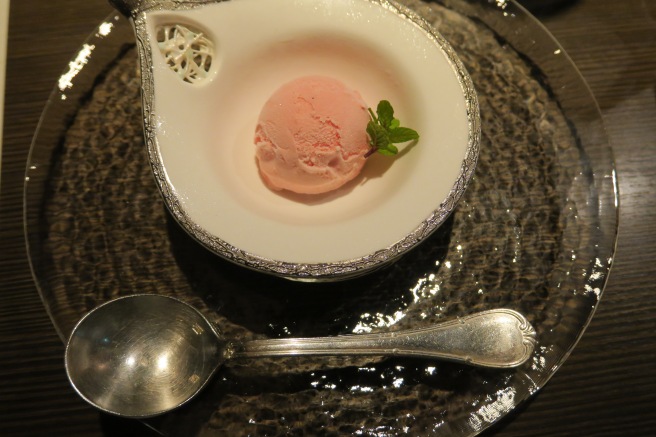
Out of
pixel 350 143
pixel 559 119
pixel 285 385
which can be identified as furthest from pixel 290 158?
pixel 559 119

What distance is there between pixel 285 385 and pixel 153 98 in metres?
0.78

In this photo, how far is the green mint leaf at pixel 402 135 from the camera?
1.24 meters

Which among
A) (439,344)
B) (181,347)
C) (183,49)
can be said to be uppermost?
(183,49)

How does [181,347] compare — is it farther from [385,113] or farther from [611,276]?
[611,276]

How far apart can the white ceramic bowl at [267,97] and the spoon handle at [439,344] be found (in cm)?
20

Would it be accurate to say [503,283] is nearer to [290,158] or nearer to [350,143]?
[350,143]

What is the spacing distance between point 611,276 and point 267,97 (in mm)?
1117

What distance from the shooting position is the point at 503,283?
1347 millimetres

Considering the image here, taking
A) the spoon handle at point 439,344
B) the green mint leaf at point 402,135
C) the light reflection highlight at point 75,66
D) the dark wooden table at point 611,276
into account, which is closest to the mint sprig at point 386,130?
the green mint leaf at point 402,135

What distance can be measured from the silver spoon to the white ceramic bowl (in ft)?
0.76

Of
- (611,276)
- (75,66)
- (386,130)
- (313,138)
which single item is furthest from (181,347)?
(611,276)

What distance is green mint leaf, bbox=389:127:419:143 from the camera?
1.24 metres

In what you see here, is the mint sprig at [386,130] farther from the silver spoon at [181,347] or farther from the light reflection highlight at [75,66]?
the light reflection highlight at [75,66]

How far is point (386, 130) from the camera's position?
1277 millimetres
